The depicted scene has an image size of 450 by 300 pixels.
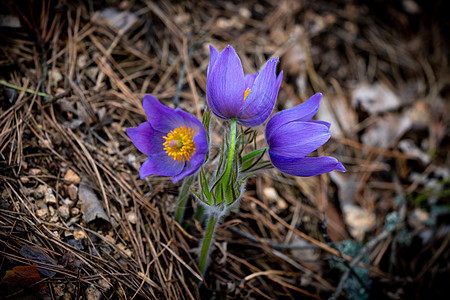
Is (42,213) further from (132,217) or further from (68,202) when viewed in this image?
(132,217)

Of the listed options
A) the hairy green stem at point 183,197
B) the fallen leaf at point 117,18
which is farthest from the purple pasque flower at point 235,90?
the fallen leaf at point 117,18

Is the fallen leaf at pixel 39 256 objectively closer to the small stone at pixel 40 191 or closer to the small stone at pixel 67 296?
the small stone at pixel 67 296

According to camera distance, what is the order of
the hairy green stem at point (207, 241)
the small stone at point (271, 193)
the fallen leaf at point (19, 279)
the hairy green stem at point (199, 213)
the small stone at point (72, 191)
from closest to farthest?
the fallen leaf at point (19, 279) < the hairy green stem at point (207, 241) < the small stone at point (72, 191) < the hairy green stem at point (199, 213) < the small stone at point (271, 193)

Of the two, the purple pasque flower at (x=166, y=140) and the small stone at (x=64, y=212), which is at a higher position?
the purple pasque flower at (x=166, y=140)

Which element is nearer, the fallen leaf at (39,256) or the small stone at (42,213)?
the fallen leaf at (39,256)

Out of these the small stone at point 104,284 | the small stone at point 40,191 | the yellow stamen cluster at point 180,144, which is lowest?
the small stone at point 104,284

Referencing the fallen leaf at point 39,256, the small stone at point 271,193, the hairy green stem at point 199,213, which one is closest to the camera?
the fallen leaf at point 39,256

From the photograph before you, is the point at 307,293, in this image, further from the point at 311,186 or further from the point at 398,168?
the point at 398,168
